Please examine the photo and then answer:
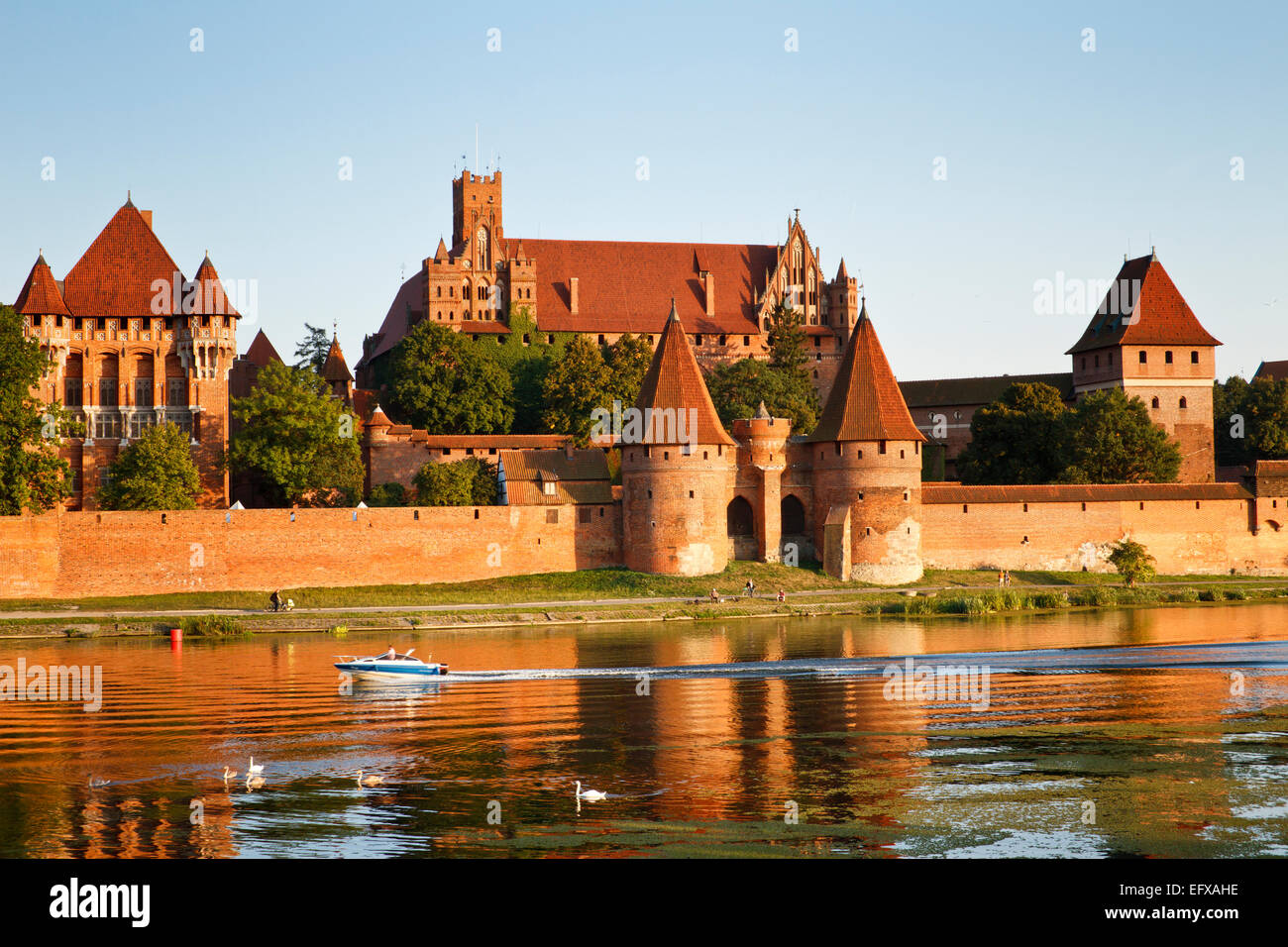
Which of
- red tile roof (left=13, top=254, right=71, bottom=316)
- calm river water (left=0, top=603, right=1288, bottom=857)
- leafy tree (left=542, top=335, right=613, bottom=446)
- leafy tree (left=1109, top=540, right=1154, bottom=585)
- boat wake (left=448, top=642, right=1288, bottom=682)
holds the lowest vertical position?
calm river water (left=0, top=603, right=1288, bottom=857)

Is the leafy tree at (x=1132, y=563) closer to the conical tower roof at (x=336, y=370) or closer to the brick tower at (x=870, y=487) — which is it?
the brick tower at (x=870, y=487)

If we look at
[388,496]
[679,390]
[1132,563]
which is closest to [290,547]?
[388,496]

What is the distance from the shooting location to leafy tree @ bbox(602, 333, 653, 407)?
64.2 metres

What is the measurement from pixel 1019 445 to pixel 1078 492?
7662 millimetres

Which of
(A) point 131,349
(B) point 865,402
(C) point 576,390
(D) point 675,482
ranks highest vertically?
(A) point 131,349

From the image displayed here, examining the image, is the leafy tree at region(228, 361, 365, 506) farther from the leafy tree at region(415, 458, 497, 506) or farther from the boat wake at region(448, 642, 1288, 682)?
the boat wake at region(448, 642, 1288, 682)

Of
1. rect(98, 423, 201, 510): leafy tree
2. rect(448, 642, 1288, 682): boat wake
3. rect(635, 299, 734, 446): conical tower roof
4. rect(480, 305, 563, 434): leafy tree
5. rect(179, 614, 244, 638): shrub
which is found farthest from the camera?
rect(480, 305, 563, 434): leafy tree

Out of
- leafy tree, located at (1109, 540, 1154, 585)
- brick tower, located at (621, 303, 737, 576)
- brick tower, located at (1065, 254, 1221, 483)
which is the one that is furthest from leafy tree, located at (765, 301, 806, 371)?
leafy tree, located at (1109, 540, 1154, 585)

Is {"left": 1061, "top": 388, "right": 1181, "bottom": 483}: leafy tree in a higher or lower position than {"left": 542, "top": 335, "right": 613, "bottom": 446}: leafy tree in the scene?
Answer: lower

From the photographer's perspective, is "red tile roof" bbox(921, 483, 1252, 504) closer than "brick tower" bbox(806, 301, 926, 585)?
No

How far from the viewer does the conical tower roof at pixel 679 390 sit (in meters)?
50.8

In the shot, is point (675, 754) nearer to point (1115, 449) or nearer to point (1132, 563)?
point (1132, 563)

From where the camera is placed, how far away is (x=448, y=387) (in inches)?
2628

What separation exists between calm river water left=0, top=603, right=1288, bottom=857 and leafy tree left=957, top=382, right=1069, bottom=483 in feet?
78.0
